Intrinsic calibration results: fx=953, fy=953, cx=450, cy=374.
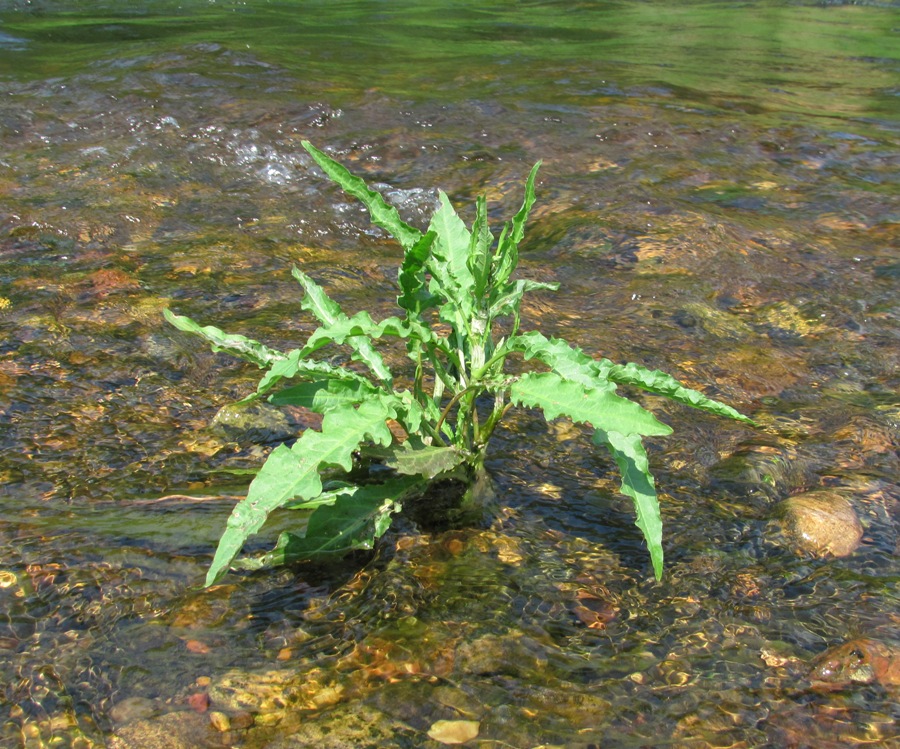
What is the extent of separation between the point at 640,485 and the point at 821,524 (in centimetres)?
84

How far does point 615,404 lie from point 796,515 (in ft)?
3.24

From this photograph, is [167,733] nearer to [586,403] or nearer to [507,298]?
[586,403]

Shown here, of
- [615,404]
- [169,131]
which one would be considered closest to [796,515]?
[615,404]

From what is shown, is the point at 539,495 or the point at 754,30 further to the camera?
the point at 754,30

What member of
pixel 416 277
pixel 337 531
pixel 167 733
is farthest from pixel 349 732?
pixel 416 277

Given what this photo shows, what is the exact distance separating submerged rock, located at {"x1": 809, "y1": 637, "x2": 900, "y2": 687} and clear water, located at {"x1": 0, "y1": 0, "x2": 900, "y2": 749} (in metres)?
0.04

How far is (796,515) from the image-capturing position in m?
2.93

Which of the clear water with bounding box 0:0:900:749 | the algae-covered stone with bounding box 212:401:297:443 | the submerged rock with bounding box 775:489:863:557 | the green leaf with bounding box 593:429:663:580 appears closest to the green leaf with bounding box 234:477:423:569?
the clear water with bounding box 0:0:900:749

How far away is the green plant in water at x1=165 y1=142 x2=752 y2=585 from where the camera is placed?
2.25 metres

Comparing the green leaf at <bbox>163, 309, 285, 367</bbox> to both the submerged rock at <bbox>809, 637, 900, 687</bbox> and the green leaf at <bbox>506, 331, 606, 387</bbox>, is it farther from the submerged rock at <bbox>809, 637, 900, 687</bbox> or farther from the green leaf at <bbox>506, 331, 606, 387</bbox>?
the submerged rock at <bbox>809, 637, 900, 687</bbox>

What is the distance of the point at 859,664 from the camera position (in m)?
2.36

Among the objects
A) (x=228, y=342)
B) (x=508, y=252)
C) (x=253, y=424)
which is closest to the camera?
(x=228, y=342)

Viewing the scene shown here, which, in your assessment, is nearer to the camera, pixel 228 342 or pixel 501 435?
pixel 228 342

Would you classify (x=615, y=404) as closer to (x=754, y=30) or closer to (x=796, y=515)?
(x=796, y=515)
